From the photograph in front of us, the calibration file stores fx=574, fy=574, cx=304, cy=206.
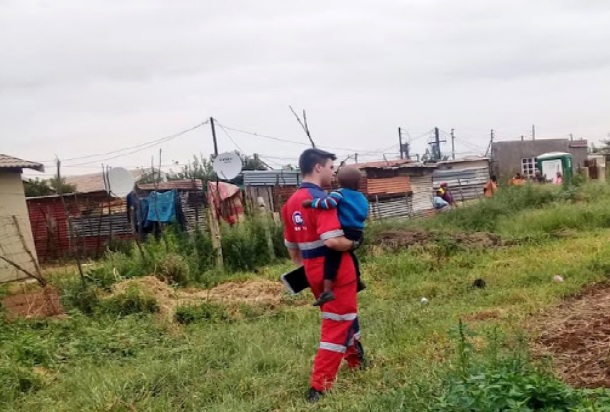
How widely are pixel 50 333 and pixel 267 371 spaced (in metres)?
3.06

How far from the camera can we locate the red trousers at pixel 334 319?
363 centimetres

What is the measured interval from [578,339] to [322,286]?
5.87 feet

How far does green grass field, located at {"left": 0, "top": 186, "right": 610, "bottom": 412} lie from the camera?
119 inches

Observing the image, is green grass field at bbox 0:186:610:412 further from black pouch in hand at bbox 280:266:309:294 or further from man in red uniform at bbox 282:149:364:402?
black pouch in hand at bbox 280:266:309:294

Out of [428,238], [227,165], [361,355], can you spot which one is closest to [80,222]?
[227,165]

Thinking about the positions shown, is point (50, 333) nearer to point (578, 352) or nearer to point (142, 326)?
point (142, 326)

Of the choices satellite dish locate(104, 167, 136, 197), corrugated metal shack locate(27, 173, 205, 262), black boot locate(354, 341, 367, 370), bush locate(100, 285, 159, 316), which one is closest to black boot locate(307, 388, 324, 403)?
black boot locate(354, 341, 367, 370)

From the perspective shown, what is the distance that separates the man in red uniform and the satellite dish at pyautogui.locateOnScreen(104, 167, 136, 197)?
→ 9.85 m

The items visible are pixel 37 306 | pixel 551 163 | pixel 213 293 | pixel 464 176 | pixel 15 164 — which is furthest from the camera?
pixel 551 163

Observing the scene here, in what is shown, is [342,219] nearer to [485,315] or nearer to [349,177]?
[349,177]

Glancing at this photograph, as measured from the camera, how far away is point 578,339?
12.8 ft

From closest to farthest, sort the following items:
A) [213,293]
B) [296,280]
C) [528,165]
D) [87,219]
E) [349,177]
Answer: [349,177] → [296,280] → [213,293] → [87,219] → [528,165]

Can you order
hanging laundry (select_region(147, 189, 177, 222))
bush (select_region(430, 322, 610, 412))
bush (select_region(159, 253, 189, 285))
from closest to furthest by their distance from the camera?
bush (select_region(430, 322, 610, 412)) → bush (select_region(159, 253, 189, 285)) → hanging laundry (select_region(147, 189, 177, 222))

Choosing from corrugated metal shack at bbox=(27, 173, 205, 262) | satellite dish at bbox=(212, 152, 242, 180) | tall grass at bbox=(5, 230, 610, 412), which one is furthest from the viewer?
corrugated metal shack at bbox=(27, 173, 205, 262)
